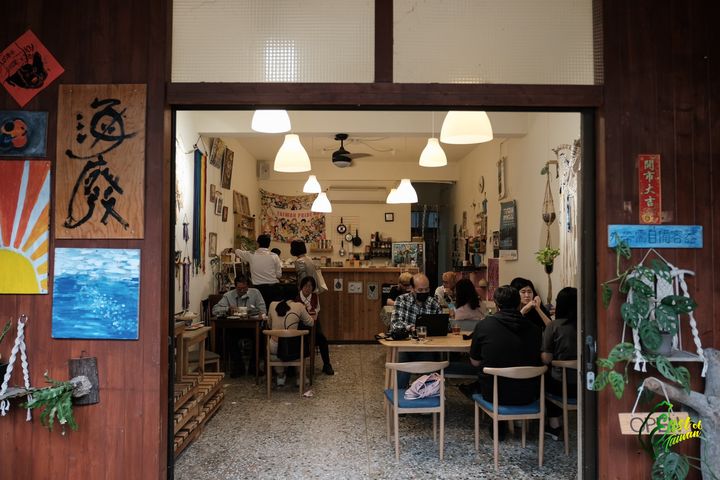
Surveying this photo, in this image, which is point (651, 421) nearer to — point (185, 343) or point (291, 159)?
point (185, 343)

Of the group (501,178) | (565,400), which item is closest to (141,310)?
(565,400)

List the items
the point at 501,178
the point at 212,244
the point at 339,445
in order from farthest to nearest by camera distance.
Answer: the point at 501,178 → the point at 212,244 → the point at 339,445

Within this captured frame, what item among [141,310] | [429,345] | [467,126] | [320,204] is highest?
[467,126]

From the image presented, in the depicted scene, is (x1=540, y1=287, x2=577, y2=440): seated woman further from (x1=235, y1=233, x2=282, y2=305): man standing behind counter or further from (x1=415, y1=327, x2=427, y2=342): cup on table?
(x1=235, y1=233, x2=282, y2=305): man standing behind counter

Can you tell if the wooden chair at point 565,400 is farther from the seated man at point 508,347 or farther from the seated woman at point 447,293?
the seated woman at point 447,293

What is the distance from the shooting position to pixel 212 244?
7.39 metres

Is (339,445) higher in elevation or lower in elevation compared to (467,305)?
lower

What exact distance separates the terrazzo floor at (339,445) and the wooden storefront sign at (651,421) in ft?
4.35

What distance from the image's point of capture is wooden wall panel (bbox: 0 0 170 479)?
2.75 meters

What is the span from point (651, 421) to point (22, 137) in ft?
11.4

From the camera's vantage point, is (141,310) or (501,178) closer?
(141,310)

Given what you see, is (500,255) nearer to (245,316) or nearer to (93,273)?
(245,316)

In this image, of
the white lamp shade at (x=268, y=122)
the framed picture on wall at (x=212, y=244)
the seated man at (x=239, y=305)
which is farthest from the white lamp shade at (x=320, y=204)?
the white lamp shade at (x=268, y=122)

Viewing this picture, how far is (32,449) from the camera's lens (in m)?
2.76
